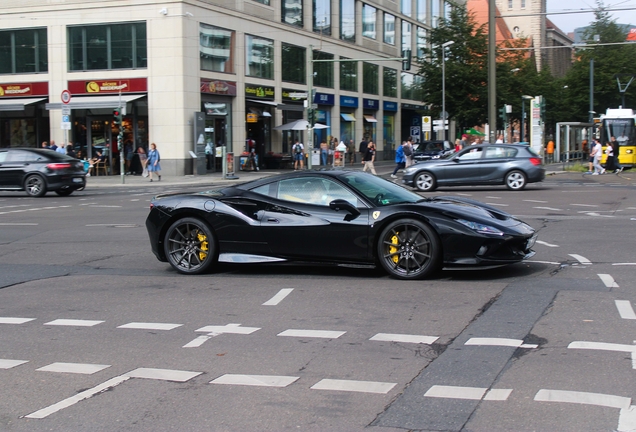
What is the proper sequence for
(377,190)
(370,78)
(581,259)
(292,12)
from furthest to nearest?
(370,78) < (292,12) < (581,259) < (377,190)

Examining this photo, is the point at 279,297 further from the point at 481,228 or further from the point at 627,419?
the point at 627,419

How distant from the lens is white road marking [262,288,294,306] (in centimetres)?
824

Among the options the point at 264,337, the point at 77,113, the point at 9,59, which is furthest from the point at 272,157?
the point at 264,337

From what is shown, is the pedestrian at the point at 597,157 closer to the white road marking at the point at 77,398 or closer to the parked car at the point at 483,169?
the parked car at the point at 483,169

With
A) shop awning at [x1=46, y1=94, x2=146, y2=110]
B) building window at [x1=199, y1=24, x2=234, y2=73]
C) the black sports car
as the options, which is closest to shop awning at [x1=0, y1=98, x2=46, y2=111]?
shop awning at [x1=46, y1=94, x2=146, y2=110]

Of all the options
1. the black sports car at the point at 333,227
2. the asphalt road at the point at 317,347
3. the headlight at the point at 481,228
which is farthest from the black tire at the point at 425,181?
the headlight at the point at 481,228

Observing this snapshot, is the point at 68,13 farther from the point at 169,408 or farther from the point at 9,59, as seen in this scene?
the point at 169,408

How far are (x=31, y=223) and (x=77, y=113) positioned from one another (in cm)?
2618

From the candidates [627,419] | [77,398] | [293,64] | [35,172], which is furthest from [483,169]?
[293,64]

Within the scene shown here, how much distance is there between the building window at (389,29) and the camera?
2522 inches

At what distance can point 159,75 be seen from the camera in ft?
130

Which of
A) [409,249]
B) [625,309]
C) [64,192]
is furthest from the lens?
[64,192]

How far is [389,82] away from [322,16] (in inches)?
516

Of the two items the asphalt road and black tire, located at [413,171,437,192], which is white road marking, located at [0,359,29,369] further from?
black tire, located at [413,171,437,192]
